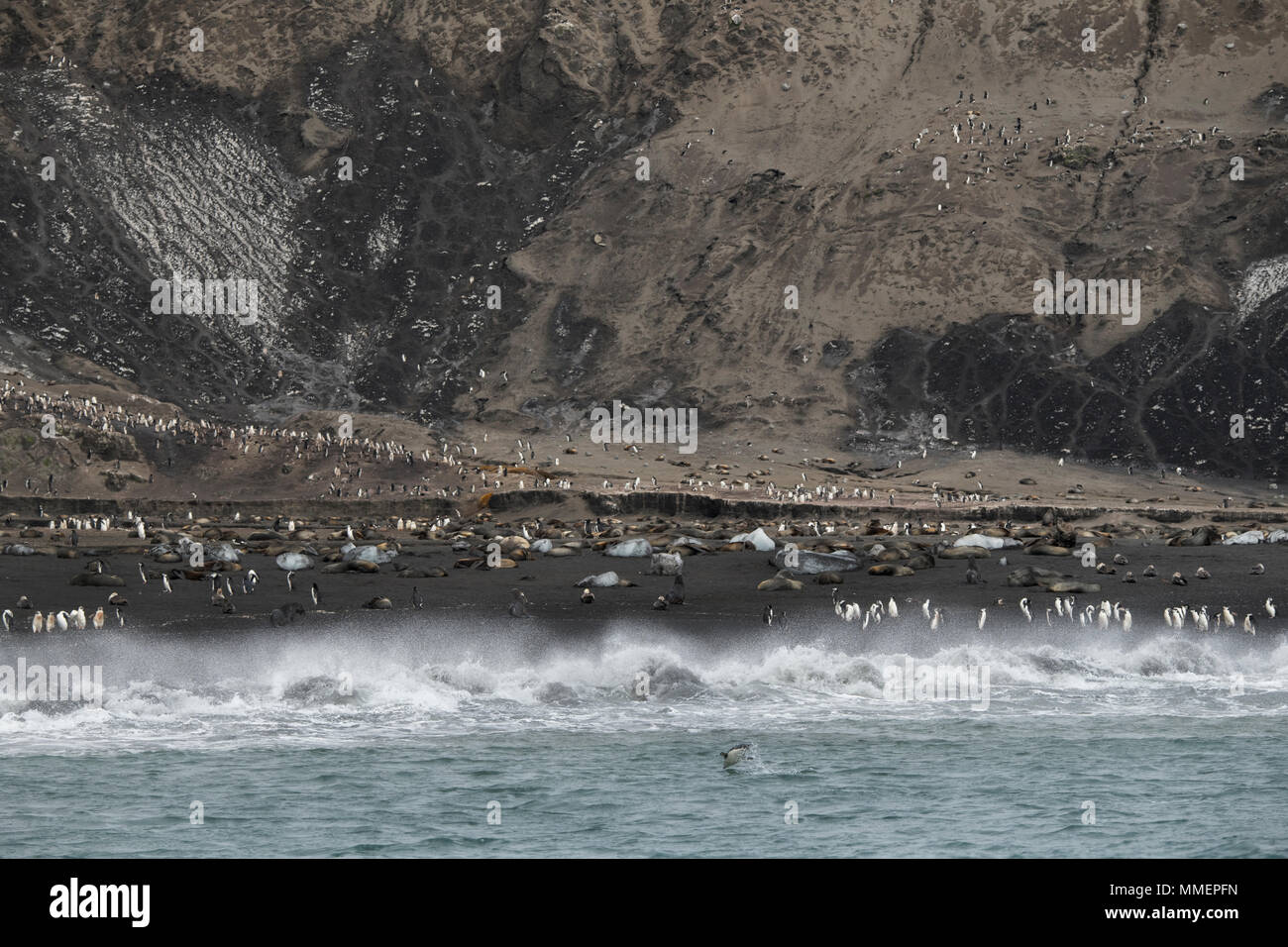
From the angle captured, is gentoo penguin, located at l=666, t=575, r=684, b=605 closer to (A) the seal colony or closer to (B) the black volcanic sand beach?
(A) the seal colony

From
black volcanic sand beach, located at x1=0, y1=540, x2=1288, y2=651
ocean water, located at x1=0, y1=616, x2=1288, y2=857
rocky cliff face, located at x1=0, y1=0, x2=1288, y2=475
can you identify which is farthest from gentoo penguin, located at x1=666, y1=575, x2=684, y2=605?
rocky cliff face, located at x1=0, y1=0, x2=1288, y2=475

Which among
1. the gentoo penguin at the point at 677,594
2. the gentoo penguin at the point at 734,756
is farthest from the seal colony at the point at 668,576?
the gentoo penguin at the point at 734,756

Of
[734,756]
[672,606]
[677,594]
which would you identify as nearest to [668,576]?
[677,594]

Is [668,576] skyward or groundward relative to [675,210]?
groundward

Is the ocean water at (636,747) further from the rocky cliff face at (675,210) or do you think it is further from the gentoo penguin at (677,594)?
the rocky cliff face at (675,210)

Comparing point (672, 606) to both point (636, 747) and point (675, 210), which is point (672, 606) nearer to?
point (636, 747)
